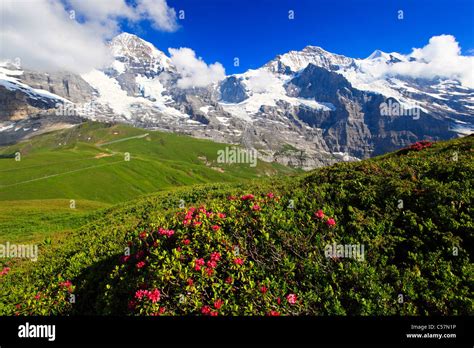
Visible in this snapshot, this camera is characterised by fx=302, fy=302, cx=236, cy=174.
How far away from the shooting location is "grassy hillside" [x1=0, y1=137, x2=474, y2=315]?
936 centimetres

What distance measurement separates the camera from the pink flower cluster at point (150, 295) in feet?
30.1

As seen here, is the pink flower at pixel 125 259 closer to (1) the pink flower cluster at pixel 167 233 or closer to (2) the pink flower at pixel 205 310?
(1) the pink flower cluster at pixel 167 233

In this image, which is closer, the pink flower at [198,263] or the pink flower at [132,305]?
the pink flower at [132,305]

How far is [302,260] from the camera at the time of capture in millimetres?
10617

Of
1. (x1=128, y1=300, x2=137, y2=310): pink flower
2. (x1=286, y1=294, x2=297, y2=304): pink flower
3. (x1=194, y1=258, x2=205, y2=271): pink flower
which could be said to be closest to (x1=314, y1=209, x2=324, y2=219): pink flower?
(x1=286, y1=294, x2=297, y2=304): pink flower

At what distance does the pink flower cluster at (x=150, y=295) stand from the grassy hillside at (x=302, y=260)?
0.10ft

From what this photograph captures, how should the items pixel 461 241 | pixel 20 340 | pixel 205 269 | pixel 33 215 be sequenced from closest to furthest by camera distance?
1. pixel 20 340
2. pixel 205 269
3. pixel 461 241
4. pixel 33 215

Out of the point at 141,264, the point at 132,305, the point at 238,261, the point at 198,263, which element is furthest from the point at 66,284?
the point at 238,261

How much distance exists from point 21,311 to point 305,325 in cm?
1188

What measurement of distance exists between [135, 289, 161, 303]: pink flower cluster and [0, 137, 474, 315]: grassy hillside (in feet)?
0.10

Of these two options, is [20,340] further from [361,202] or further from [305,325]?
[361,202]

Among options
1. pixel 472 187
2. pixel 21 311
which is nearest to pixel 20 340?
pixel 21 311

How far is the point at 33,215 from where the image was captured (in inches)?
2084

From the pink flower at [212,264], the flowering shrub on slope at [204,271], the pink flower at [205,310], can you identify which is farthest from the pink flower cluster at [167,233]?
the pink flower at [205,310]
